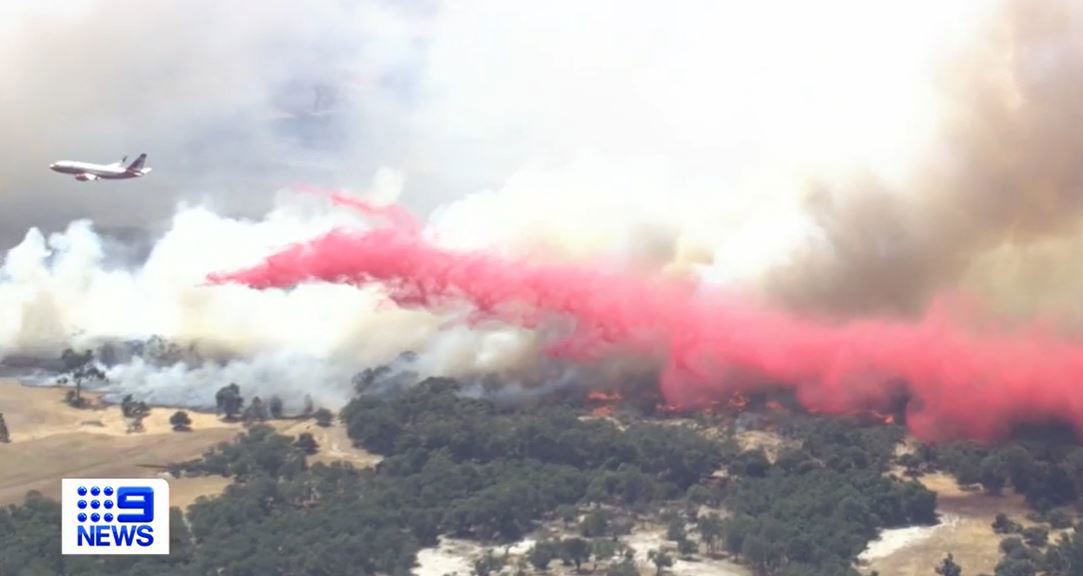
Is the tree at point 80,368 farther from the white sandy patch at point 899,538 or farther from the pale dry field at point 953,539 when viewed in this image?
the pale dry field at point 953,539

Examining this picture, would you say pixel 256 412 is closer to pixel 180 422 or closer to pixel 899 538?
pixel 180 422

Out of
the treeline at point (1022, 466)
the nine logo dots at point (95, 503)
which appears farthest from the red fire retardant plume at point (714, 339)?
the nine logo dots at point (95, 503)

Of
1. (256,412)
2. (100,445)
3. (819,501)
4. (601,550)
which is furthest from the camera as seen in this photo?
(256,412)

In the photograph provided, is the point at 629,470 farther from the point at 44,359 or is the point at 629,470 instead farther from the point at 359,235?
the point at 44,359

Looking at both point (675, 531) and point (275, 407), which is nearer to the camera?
point (675, 531)

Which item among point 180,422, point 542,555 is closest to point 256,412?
point 180,422

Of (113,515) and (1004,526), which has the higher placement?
(113,515)

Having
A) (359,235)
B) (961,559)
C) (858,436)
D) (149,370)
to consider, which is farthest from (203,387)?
(961,559)
